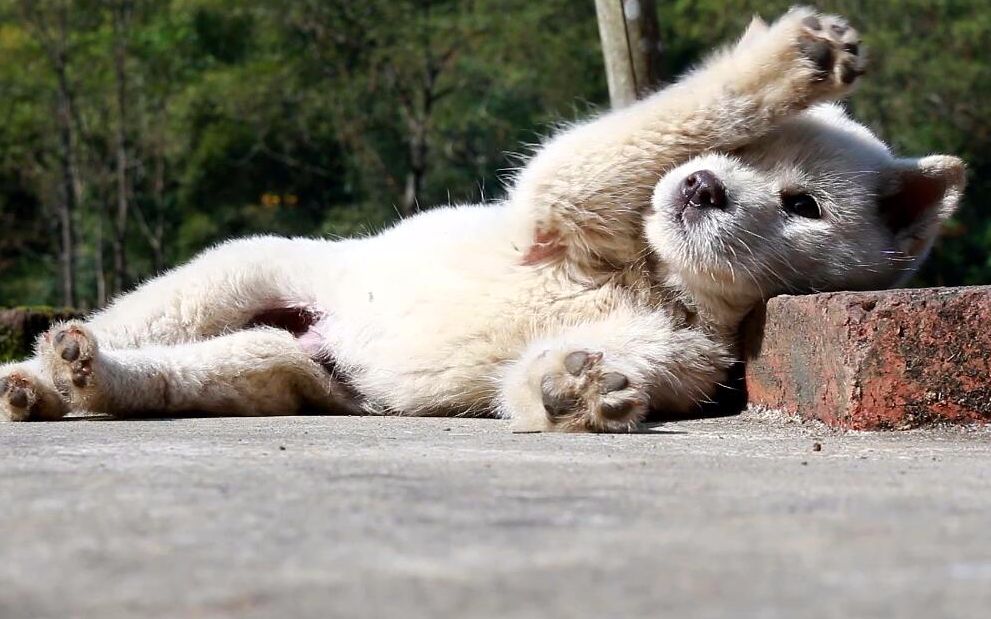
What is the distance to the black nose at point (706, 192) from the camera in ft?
15.2

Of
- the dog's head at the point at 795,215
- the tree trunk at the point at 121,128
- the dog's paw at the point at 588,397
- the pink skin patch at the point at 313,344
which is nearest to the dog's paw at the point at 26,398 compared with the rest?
the pink skin patch at the point at 313,344

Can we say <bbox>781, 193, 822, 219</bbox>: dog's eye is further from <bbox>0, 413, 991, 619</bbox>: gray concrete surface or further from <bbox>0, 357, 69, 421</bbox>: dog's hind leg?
<bbox>0, 357, 69, 421</bbox>: dog's hind leg

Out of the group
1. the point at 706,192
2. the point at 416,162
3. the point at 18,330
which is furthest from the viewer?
the point at 416,162

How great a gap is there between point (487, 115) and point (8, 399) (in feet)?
75.4

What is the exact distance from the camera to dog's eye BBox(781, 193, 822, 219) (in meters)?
4.80

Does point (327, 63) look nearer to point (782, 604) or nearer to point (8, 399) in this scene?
point (8, 399)

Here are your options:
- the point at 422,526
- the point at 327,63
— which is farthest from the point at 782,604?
the point at 327,63

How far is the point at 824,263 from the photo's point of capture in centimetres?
482

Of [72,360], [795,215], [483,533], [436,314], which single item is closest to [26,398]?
[72,360]

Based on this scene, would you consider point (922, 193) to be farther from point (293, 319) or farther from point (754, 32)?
point (293, 319)

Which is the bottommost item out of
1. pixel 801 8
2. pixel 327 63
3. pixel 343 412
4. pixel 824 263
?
pixel 343 412

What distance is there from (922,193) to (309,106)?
81.8ft

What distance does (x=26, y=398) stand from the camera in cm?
479

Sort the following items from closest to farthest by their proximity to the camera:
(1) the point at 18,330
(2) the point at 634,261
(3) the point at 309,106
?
(2) the point at 634,261 → (1) the point at 18,330 → (3) the point at 309,106
